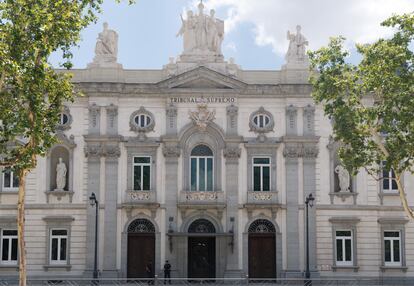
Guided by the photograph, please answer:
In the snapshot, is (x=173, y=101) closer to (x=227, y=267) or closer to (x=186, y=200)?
(x=186, y=200)

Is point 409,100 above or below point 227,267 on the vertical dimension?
above

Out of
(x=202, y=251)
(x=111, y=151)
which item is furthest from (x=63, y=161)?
(x=202, y=251)

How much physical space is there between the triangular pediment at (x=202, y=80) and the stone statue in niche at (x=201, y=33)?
1.67 m

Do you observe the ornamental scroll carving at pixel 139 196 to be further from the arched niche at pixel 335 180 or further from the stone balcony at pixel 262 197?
the arched niche at pixel 335 180

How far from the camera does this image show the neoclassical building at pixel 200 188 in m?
47.5

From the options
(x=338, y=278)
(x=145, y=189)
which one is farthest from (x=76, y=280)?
(x=338, y=278)

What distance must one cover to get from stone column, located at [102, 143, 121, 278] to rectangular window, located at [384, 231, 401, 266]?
1650 cm

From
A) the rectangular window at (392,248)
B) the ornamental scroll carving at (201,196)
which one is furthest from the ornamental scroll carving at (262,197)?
the rectangular window at (392,248)

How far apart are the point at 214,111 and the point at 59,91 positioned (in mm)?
17626

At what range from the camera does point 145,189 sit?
48.2 metres

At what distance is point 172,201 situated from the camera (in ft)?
157

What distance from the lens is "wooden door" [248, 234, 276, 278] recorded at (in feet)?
157

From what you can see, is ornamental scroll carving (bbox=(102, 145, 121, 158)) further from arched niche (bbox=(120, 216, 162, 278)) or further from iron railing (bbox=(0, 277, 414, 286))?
iron railing (bbox=(0, 277, 414, 286))

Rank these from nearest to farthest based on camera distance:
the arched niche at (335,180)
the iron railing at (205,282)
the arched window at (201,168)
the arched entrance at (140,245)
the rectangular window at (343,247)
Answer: the iron railing at (205,282) < the arched entrance at (140,245) < the rectangular window at (343,247) < the arched niche at (335,180) < the arched window at (201,168)
